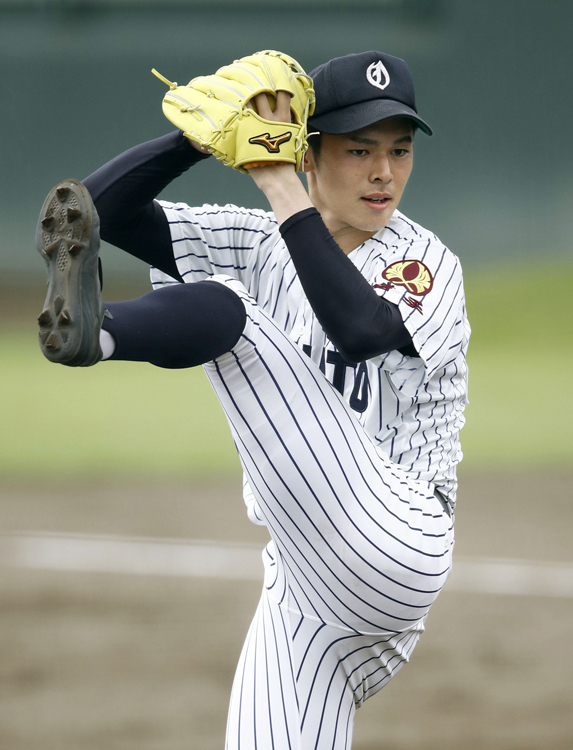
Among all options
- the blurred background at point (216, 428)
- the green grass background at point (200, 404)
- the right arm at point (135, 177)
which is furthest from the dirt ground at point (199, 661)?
the right arm at point (135, 177)

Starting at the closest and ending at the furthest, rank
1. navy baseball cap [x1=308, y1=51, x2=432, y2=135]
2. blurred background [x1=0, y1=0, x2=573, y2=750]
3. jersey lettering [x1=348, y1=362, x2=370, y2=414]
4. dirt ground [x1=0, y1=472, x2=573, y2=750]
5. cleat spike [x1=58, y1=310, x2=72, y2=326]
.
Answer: cleat spike [x1=58, y1=310, x2=72, y2=326] → navy baseball cap [x1=308, y1=51, x2=432, y2=135] → jersey lettering [x1=348, y1=362, x2=370, y2=414] → dirt ground [x1=0, y1=472, x2=573, y2=750] → blurred background [x1=0, y1=0, x2=573, y2=750]

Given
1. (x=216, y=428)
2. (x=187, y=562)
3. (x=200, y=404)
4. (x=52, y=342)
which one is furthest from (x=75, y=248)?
(x=200, y=404)

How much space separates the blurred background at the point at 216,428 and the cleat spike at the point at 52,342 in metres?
2.38

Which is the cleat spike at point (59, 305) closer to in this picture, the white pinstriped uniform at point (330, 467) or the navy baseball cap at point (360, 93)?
the white pinstriped uniform at point (330, 467)

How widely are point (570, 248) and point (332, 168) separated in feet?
30.1

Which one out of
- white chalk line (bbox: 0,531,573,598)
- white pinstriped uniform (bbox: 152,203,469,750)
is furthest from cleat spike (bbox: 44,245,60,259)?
white chalk line (bbox: 0,531,573,598)

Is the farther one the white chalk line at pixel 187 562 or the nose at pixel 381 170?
the white chalk line at pixel 187 562

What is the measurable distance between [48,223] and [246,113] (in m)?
0.40

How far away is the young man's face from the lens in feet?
5.95

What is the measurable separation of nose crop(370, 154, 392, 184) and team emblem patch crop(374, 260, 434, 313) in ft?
0.62

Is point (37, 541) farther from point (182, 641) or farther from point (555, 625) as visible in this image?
point (555, 625)

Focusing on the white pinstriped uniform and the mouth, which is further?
the mouth

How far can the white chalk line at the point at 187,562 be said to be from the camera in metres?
4.91

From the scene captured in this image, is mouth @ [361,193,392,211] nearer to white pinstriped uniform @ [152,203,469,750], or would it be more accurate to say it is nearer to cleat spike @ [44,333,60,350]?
white pinstriped uniform @ [152,203,469,750]
